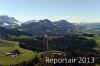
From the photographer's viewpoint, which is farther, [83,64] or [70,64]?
[70,64]

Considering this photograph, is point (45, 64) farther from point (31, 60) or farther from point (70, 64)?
point (31, 60)

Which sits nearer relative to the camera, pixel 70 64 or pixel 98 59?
pixel 70 64

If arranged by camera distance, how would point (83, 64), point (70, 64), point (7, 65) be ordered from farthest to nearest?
point (7, 65) → point (70, 64) → point (83, 64)

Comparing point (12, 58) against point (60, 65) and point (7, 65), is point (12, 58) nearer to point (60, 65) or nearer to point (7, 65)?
point (7, 65)

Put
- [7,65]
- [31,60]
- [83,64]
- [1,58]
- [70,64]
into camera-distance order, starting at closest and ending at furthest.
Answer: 1. [83,64]
2. [70,64]
3. [7,65]
4. [31,60]
5. [1,58]

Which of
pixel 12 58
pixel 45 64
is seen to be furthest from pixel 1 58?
pixel 45 64

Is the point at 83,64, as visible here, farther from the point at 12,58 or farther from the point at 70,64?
the point at 12,58

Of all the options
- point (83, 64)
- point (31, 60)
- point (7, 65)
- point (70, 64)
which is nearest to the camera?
point (83, 64)

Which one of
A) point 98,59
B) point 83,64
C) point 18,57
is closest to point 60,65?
point 83,64

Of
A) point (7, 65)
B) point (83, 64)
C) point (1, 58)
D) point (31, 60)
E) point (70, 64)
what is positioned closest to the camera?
point (83, 64)
